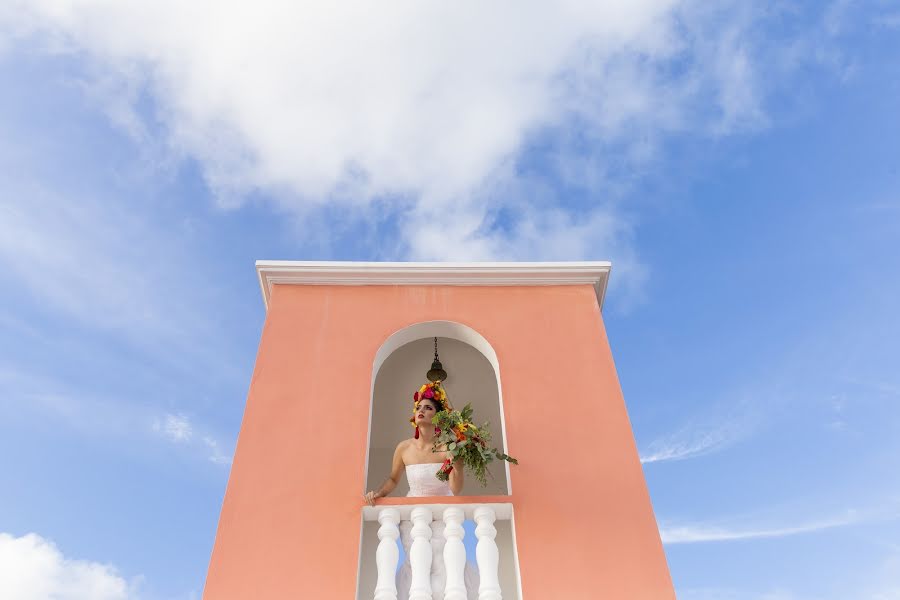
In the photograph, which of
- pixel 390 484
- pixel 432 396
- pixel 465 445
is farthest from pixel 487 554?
pixel 432 396

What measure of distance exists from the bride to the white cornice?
1.07 m

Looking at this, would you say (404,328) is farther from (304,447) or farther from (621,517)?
(621,517)

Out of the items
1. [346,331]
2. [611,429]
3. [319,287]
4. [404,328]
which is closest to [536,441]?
[611,429]

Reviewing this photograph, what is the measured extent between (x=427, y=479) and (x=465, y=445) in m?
0.70

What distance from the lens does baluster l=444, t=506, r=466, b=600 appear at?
13.6ft

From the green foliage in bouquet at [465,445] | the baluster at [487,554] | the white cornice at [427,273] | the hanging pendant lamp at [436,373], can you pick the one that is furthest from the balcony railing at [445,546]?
the hanging pendant lamp at [436,373]

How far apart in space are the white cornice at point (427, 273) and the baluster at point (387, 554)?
2.24m

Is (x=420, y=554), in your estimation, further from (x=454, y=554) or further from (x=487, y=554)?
(x=487, y=554)

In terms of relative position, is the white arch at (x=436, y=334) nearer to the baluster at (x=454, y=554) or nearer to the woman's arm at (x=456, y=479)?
the woman's arm at (x=456, y=479)

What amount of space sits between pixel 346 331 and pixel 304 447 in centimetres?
114

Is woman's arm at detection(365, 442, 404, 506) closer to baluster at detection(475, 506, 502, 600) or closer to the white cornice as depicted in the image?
baluster at detection(475, 506, 502, 600)

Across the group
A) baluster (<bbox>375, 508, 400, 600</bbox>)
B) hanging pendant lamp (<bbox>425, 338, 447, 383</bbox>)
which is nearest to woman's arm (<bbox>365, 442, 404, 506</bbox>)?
baluster (<bbox>375, 508, 400, 600</bbox>)

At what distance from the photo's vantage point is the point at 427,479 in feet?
16.4

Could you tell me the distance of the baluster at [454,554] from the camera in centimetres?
414
